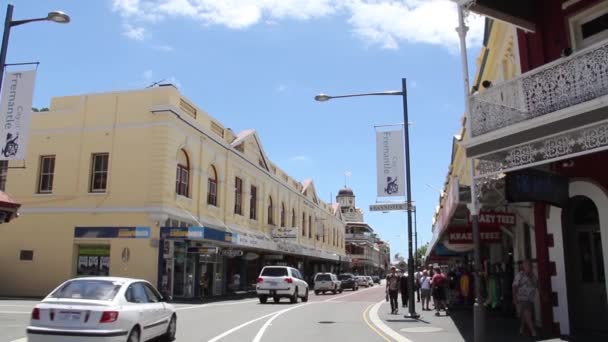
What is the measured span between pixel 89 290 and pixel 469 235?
1487cm

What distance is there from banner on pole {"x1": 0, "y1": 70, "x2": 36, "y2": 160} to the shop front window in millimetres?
11873

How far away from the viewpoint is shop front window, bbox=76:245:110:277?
2778 cm

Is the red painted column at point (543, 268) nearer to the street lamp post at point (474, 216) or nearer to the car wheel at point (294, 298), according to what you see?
the street lamp post at point (474, 216)

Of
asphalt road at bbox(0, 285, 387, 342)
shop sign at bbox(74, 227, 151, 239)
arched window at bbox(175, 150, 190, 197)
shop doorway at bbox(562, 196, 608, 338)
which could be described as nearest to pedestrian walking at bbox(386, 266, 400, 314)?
asphalt road at bbox(0, 285, 387, 342)

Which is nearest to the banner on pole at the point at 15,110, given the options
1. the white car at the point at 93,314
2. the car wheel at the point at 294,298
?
the white car at the point at 93,314

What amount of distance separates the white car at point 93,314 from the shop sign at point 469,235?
13.0 meters

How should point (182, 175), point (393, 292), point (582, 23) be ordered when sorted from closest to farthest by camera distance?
point (582, 23) → point (393, 292) → point (182, 175)

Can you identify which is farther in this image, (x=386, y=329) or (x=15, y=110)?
(x=15, y=110)

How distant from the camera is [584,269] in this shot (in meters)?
12.2

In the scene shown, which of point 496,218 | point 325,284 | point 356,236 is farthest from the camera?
point 356,236

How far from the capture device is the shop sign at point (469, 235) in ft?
64.8

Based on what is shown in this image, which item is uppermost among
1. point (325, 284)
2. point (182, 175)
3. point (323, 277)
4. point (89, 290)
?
point (182, 175)

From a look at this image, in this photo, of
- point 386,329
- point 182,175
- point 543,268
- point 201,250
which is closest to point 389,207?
point 386,329

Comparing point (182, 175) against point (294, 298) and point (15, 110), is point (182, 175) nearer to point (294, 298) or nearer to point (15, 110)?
point (294, 298)
